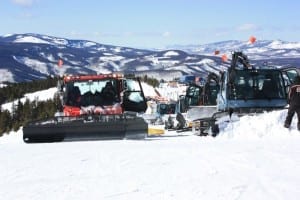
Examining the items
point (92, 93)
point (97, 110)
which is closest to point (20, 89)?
point (92, 93)

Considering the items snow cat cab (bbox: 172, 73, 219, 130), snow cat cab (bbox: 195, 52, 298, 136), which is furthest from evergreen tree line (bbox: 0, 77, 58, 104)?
snow cat cab (bbox: 195, 52, 298, 136)

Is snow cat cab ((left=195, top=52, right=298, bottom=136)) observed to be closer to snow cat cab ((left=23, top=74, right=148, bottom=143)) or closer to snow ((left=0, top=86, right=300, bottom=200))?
snow cat cab ((left=23, top=74, right=148, bottom=143))

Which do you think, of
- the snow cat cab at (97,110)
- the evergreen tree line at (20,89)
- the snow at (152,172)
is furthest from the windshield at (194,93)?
the evergreen tree line at (20,89)

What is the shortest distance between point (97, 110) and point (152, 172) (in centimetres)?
794

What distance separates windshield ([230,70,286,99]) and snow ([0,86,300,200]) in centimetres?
556

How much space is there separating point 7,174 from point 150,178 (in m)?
2.21

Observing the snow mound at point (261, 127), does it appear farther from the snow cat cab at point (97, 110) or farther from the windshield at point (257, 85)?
the windshield at point (257, 85)

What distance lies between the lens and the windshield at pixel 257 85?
1819cm

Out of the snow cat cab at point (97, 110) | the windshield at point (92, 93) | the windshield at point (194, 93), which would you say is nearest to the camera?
the snow cat cab at point (97, 110)

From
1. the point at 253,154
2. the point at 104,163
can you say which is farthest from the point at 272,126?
the point at 104,163

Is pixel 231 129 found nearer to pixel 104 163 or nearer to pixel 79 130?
pixel 79 130

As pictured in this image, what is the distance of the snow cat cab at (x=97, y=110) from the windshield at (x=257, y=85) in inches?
133

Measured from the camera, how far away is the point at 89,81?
16.7 m

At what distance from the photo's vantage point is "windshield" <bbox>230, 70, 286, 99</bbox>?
18.2 m
